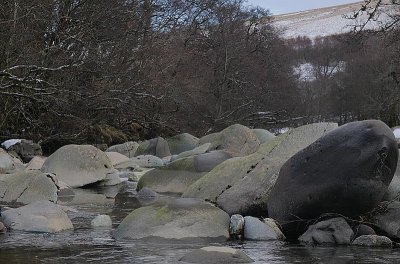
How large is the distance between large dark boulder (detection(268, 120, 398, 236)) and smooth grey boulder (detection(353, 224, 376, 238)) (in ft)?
0.63

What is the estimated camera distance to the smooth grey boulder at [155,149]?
19.8m

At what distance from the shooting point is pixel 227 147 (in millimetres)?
13312

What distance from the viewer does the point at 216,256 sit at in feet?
18.9

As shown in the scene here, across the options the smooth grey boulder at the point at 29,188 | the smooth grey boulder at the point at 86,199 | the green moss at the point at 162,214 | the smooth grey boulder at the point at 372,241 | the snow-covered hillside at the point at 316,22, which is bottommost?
the smooth grey boulder at the point at 372,241

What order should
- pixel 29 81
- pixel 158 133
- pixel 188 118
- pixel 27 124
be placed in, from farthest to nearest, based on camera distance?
pixel 188 118 → pixel 158 133 → pixel 27 124 → pixel 29 81

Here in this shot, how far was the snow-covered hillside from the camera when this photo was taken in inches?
3826

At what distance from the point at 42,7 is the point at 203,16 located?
1650 centimetres

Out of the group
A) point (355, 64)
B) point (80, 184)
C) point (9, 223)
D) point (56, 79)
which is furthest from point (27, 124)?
point (355, 64)

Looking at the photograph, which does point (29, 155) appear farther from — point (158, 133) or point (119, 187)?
point (158, 133)

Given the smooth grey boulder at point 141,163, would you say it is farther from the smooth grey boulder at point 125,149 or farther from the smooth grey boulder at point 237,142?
the smooth grey boulder at point 237,142

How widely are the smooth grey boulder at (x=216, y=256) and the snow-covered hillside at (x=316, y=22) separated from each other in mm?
85020

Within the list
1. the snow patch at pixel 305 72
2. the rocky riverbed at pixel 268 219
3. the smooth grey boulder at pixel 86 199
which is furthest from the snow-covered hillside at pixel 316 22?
the rocky riverbed at pixel 268 219

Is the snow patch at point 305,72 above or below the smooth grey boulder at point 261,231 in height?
above

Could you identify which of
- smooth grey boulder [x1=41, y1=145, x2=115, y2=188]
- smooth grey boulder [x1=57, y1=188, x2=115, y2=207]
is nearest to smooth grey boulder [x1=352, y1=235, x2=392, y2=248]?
smooth grey boulder [x1=57, y1=188, x2=115, y2=207]
